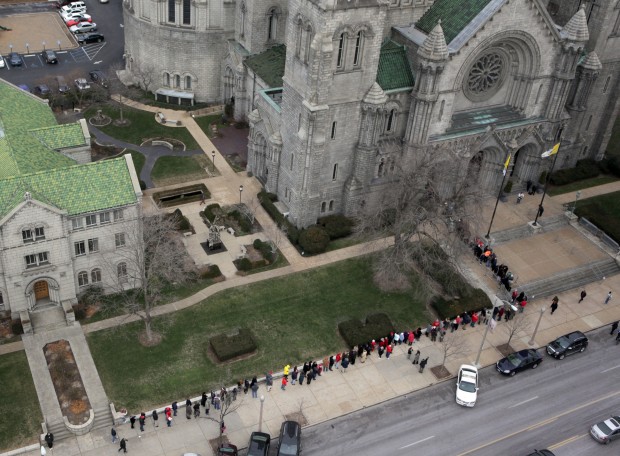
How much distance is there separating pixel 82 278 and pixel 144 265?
24.0 ft

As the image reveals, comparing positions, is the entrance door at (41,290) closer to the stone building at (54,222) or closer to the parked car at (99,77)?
the stone building at (54,222)

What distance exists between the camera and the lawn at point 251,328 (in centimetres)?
6069

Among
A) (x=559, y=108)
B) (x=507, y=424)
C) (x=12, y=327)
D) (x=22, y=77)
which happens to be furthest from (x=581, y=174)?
(x=22, y=77)

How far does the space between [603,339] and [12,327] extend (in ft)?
173

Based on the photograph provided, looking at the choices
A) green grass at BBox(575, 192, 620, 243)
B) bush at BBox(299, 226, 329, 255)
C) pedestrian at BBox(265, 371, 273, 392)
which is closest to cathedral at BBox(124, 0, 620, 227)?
bush at BBox(299, 226, 329, 255)

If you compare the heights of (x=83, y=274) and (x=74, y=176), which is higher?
(x=74, y=176)

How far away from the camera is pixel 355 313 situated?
2736 inches

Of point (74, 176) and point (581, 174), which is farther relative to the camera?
point (581, 174)

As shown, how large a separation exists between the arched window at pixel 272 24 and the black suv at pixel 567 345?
164 ft

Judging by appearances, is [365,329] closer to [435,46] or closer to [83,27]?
[435,46]

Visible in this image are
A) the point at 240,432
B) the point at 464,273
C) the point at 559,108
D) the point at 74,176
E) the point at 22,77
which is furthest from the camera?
the point at 22,77

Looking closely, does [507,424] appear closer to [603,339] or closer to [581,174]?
[603,339]

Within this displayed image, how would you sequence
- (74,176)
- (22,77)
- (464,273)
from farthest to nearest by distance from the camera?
(22,77) < (464,273) < (74,176)

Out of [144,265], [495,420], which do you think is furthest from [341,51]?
[495,420]
